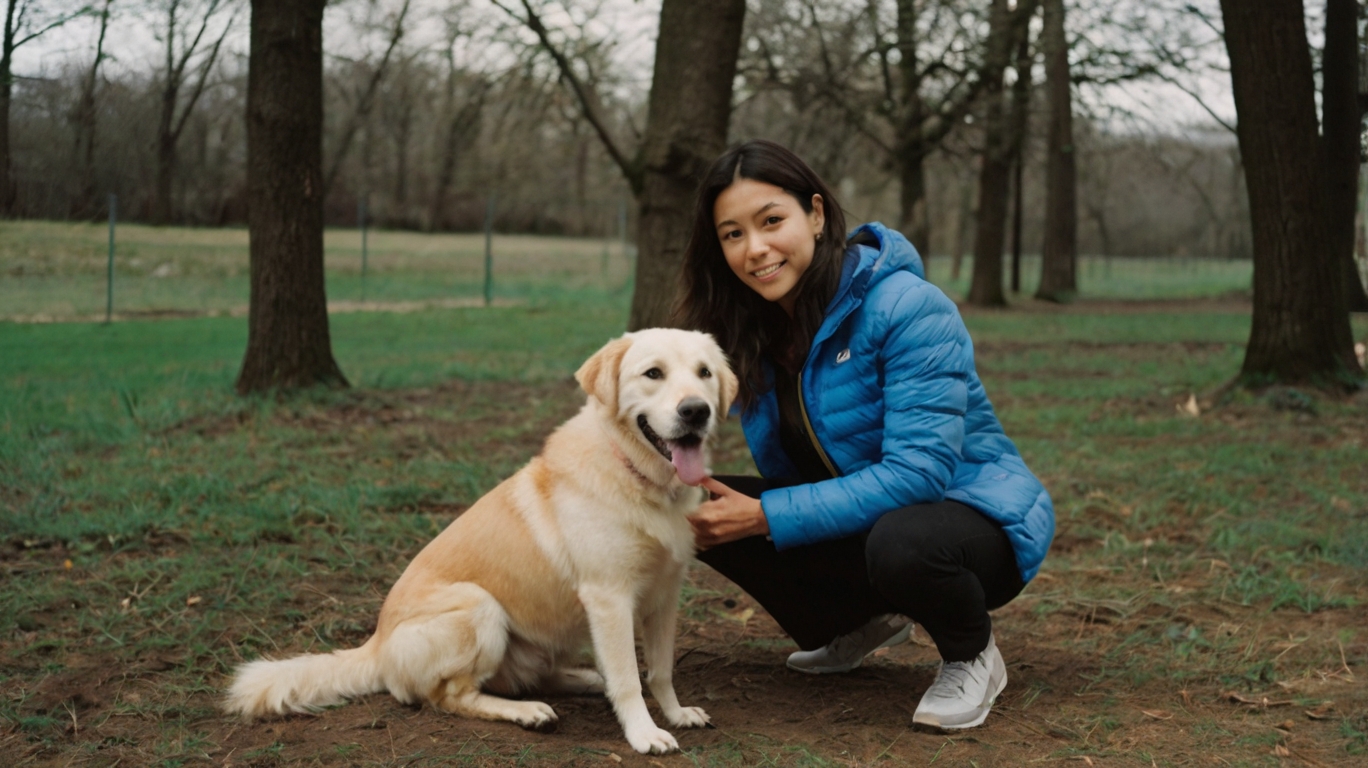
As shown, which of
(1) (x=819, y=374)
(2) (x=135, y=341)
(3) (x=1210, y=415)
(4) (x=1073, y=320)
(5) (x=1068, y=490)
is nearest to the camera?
(1) (x=819, y=374)

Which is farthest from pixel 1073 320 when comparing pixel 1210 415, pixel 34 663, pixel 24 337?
pixel 34 663

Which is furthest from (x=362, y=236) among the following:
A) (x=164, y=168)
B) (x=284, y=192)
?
(x=284, y=192)

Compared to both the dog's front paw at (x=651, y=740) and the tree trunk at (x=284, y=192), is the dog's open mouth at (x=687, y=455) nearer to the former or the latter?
the dog's front paw at (x=651, y=740)

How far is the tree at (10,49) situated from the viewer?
21.4 feet

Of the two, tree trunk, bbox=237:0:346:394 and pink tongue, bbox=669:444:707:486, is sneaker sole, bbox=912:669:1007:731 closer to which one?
pink tongue, bbox=669:444:707:486

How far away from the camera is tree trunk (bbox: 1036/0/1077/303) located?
62.4ft

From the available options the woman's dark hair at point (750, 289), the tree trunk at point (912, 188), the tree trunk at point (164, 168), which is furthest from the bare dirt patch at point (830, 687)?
the tree trunk at point (912, 188)

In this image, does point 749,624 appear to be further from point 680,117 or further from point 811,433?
point 680,117

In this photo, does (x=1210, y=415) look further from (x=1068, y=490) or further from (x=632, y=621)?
(x=632, y=621)

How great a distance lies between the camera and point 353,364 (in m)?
10.4

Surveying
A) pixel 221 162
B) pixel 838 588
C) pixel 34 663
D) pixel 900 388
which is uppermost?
pixel 221 162

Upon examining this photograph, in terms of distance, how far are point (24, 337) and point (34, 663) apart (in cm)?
529

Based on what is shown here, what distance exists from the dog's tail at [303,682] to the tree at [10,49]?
4964 millimetres

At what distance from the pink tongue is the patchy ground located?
0.76m
